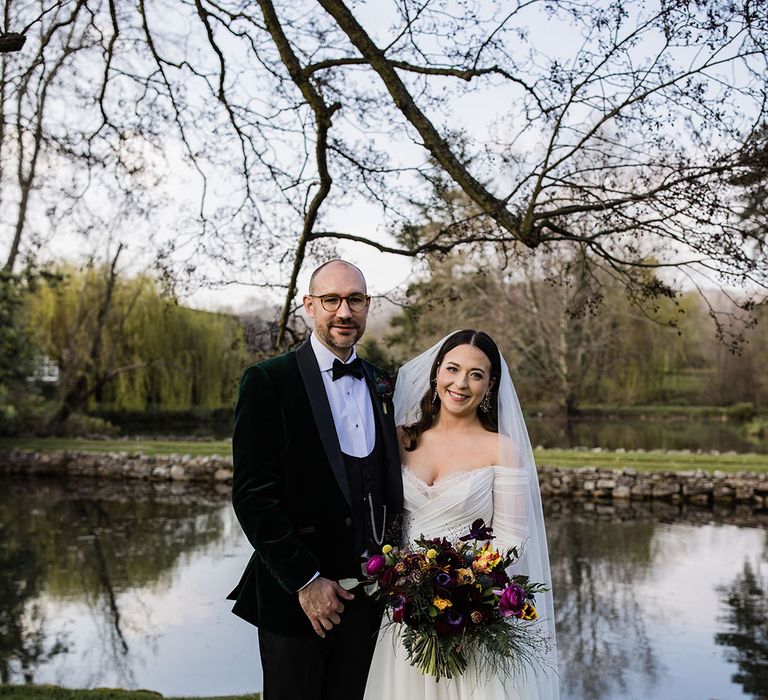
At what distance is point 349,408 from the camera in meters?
2.95

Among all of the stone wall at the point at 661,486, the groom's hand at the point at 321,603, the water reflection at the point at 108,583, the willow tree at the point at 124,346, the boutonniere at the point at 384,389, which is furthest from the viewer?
the willow tree at the point at 124,346

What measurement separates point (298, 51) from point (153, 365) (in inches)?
789

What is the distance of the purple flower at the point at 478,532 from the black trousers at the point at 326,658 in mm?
441

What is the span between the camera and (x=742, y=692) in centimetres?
550

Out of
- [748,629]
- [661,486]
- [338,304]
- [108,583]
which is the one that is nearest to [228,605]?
[108,583]

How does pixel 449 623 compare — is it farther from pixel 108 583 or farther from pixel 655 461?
pixel 655 461

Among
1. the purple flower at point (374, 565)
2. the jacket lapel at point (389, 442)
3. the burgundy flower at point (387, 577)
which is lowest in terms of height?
the burgundy flower at point (387, 577)

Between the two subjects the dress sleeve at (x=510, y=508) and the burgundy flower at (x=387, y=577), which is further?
the dress sleeve at (x=510, y=508)

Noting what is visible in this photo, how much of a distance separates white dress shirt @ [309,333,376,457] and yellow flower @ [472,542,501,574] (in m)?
0.56

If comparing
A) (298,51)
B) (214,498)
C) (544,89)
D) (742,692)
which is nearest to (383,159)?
(298,51)

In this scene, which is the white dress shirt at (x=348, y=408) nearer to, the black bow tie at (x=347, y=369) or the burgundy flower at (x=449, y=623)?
the black bow tie at (x=347, y=369)

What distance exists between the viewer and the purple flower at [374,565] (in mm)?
2514

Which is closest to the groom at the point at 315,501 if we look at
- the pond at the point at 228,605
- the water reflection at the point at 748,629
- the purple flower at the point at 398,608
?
the purple flower at the point at 398,608

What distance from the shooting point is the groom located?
8.71 ft
